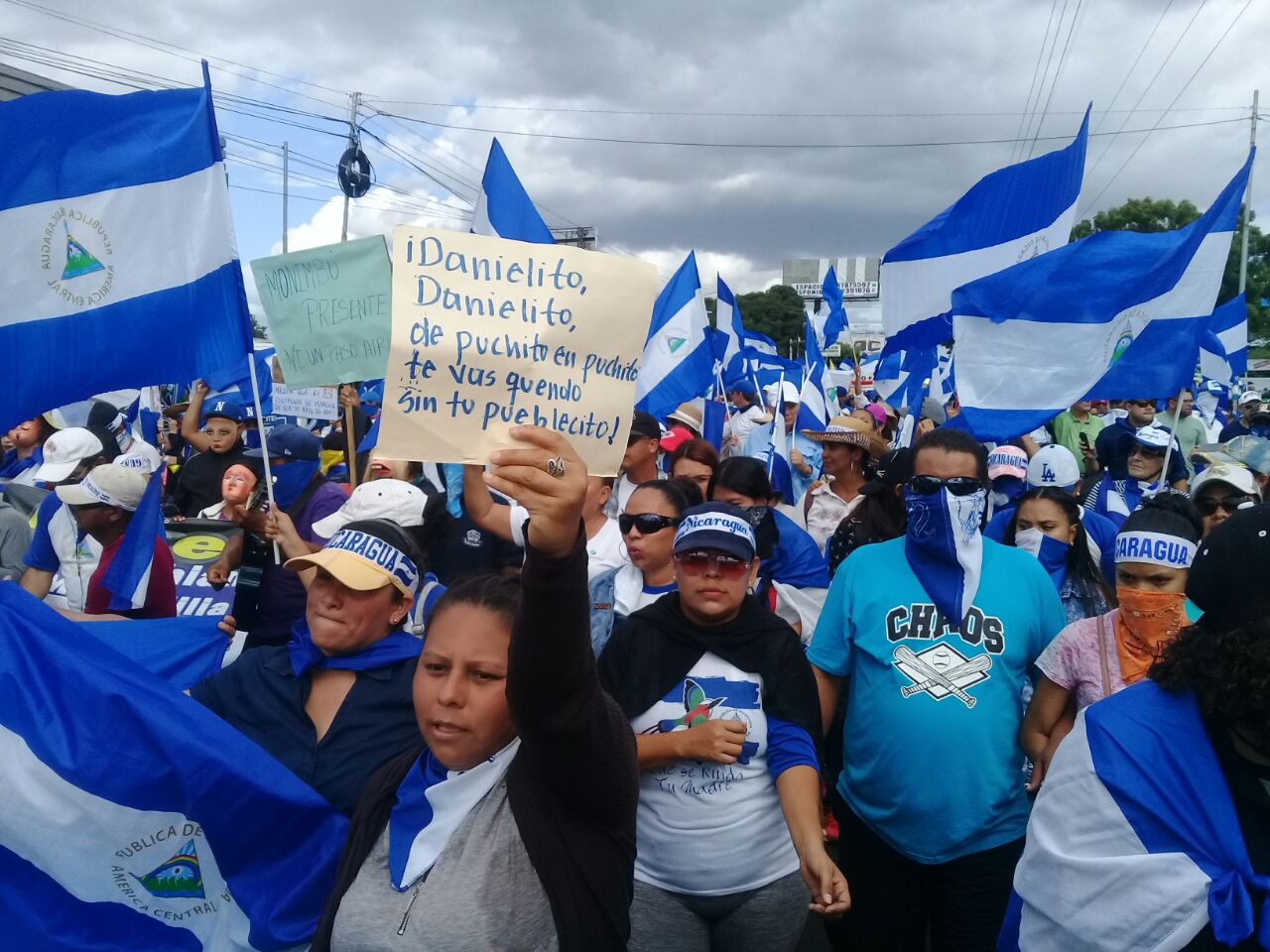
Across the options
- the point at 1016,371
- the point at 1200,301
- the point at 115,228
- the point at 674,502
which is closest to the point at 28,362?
the point at 115,228

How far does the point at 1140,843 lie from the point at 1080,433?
8.32 meters

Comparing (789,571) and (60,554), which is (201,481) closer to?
(60,554)

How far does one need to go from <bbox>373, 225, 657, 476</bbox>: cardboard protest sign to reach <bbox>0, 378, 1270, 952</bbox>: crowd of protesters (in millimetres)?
203

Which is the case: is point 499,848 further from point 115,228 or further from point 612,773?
point 115,228

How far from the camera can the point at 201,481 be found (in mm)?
6457

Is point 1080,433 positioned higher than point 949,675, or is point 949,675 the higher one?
point 1080,433

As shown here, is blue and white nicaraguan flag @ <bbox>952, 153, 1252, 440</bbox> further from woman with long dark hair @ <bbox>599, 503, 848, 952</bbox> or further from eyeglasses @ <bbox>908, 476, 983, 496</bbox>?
woman with long dark hair @ <bbox>599, 503, 848, 952</bbox>

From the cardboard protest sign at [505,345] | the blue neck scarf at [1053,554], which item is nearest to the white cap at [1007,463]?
the blue neck scarf at [1053,554]

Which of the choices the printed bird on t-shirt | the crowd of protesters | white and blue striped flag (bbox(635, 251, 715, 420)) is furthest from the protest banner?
the printed bird on t-shirt

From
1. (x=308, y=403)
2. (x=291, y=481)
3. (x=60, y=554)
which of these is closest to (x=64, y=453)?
(x=60, y=554)

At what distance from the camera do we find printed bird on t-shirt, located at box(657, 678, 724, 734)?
2.60m

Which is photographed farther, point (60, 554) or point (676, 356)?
point (676, 356)

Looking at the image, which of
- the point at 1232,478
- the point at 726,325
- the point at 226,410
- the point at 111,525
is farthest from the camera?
the point at 726,325

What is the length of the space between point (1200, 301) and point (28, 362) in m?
5.09
